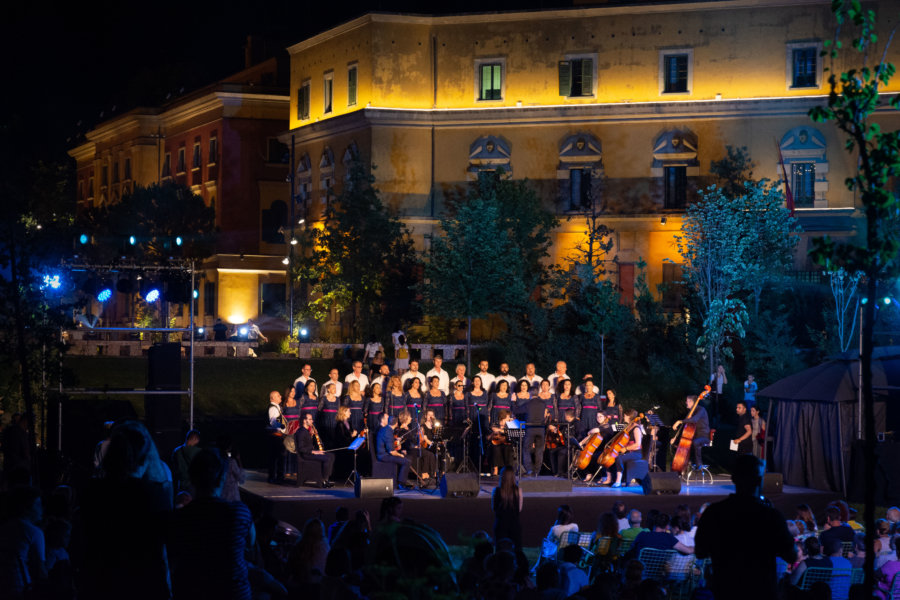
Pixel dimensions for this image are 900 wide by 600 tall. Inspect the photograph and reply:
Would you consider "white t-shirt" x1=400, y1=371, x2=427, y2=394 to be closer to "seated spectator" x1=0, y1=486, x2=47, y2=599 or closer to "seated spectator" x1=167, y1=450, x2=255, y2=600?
"seated spectator" x1=0, y1=486, x2=47, y2=599

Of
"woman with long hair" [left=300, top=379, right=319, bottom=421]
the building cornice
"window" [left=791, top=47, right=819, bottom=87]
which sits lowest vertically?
"woman with long hair" [left=300, top=379, right=319, bottom=421]

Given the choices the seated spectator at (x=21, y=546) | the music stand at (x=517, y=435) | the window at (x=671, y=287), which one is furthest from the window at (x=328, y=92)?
the seated spectator at (x=21, y=546)

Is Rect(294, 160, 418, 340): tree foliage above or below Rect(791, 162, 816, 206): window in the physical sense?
below

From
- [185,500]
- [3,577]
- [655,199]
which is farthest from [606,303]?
[3,577]

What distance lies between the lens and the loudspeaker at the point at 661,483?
2048 cm

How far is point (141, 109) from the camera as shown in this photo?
238ft

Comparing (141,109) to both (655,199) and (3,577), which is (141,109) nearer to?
(655,199)

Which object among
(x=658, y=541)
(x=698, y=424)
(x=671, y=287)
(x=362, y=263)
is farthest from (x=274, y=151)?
(x=658, y=541)

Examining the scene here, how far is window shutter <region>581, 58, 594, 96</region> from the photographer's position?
50875mm

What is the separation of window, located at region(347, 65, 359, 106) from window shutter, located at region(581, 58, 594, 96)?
9.87 m

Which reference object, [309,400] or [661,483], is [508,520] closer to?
[661,483]

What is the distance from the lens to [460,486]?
19.8 meters

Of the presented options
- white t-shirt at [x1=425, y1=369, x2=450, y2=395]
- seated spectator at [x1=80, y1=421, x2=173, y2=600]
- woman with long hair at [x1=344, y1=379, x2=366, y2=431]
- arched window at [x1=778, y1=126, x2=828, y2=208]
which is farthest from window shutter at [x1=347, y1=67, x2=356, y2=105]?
seated spectator at [x1=80, y1=421, x2=173, y2=600]

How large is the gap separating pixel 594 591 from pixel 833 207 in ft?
136
